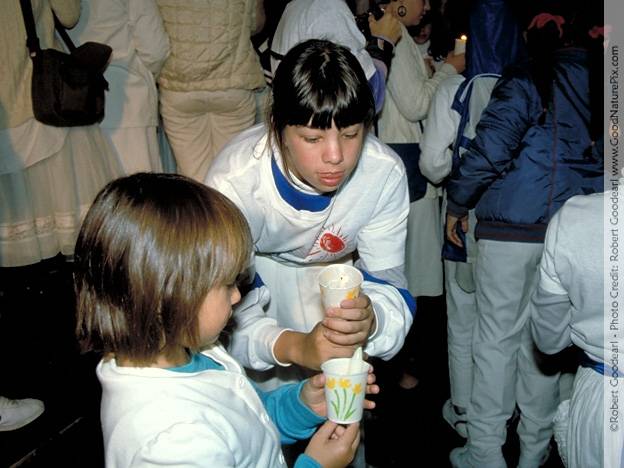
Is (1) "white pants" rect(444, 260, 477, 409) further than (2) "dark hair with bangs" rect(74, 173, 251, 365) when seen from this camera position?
Yes

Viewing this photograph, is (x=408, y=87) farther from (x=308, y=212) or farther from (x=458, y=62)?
(x=308, y=212)

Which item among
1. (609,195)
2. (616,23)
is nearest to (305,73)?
(609,195)

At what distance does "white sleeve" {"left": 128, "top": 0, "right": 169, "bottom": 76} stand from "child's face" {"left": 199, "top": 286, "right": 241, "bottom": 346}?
2.51m

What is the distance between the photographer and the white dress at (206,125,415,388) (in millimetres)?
1859

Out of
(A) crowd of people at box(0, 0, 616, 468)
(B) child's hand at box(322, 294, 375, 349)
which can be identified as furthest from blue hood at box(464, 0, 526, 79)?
(B) child's hand at box(322, 294, 375, 349)

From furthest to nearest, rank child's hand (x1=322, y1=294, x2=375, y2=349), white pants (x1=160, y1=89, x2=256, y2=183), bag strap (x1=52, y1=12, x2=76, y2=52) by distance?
white pants (x1=160, y1=89, x2=256, y2=183) < bag strap (x1=52, y1=12, x2=76, y2=52) < child's hand (x1=322, y1=294, x2=375, y2=349)

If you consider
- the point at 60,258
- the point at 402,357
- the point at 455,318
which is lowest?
the point at 402,357

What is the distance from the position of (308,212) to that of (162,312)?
2.60ft

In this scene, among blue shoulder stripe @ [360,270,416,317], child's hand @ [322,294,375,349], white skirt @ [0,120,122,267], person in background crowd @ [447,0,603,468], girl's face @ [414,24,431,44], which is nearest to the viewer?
child's hand @ [322,294,375,349]

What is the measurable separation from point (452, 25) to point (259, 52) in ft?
4.25

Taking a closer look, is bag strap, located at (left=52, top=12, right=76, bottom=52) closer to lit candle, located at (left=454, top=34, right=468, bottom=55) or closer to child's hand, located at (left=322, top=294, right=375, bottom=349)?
lit candle, located at (left=454, top=34, right=468, bottom=55)

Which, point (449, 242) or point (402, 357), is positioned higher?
point (449, 242)

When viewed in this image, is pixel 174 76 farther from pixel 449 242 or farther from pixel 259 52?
pixel 449 242

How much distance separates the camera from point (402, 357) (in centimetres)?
375
